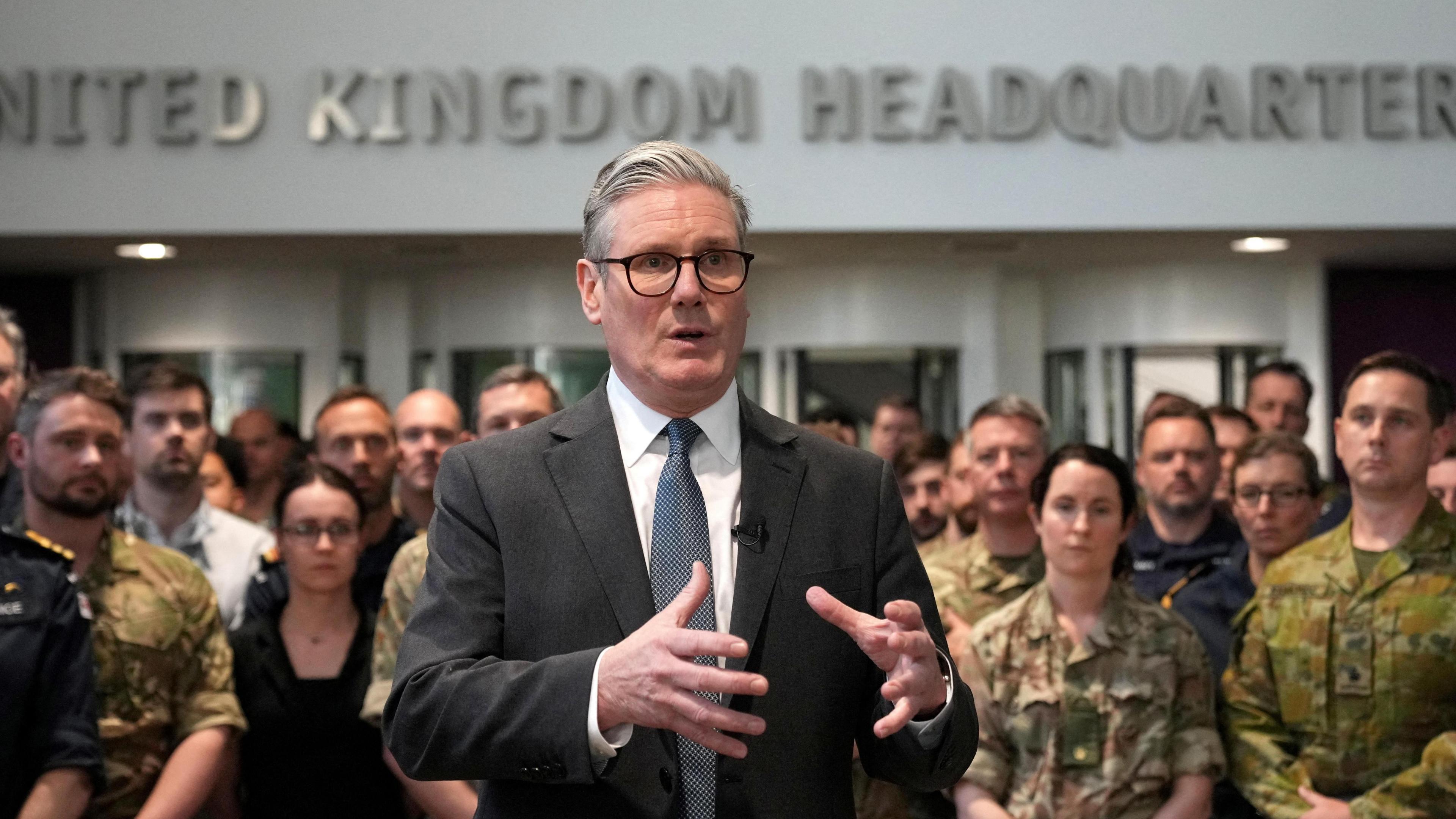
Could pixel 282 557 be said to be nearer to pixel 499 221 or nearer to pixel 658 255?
pixel 658 255

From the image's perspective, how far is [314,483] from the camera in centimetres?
432

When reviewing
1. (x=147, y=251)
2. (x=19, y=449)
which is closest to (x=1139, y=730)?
(x=19, y=449)

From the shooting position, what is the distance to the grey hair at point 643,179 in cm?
194

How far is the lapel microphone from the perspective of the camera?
1.91m

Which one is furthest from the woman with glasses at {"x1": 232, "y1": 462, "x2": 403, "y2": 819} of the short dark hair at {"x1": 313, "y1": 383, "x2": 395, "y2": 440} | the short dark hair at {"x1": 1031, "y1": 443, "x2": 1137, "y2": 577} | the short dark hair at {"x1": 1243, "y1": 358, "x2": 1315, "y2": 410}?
the short dark hair at {"x1": 1243, "y1": 358, "x2": 1315, "y2": 410}

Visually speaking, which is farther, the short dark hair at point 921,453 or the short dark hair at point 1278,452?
the short dark hair at point 921,453

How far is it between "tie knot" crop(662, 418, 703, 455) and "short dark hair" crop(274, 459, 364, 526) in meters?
2.50

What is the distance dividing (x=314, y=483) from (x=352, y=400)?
1125 mm

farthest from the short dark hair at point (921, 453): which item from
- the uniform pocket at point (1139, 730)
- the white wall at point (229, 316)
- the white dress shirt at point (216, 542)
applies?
the white wall at point (229, 316)

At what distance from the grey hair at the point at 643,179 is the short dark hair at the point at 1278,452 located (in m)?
2.97

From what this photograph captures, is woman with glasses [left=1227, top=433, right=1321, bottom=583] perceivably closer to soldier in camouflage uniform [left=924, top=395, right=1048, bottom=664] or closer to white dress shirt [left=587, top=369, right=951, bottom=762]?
soldier in camouflage uniform [left=924, top=395, right=1048, bottom=664]

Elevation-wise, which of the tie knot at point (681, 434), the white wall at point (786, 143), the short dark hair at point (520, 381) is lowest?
the tie knot at point (681, 434)

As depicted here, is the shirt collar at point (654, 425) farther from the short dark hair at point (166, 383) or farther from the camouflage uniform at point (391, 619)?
the short dark hair at point (166, 383)

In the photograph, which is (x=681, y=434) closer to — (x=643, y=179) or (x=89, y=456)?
(x=643, y=179)
